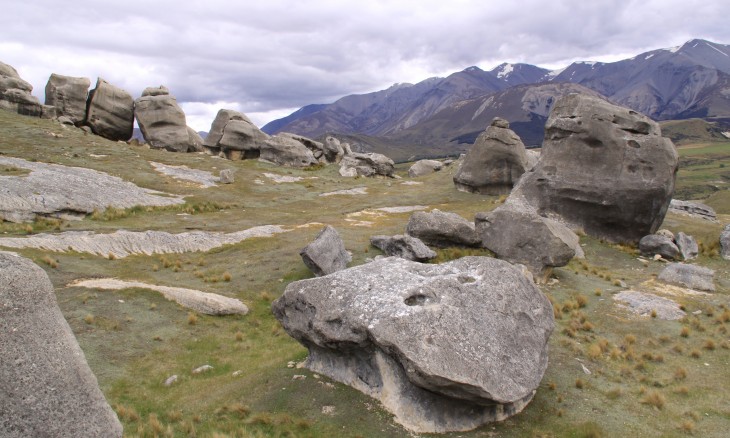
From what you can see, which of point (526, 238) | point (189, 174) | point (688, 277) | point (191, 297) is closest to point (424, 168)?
point (189, 174)

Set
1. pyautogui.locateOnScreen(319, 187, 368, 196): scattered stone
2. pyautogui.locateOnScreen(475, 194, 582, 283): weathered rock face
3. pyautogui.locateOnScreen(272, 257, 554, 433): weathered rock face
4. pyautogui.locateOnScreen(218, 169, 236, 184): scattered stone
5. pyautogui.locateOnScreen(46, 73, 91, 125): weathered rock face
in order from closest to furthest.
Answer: pyautogui.locateOnScreen(272, 257, 554, 433): weathered rock face, pyautogui.locateOnScreen(475, 194, 582, 283): weathered rock face, pyautogui.locateOnScreen(218, 169, 236, 184): scattered stone, pyautogui.locateOnScreen(319, 187, 368, 196): scattered stone, pyautogui.locateOnScreen(46, 73, 91, 125): weathered rock face

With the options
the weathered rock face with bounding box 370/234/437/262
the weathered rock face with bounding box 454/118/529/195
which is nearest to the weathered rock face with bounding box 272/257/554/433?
the weathered rock face with bounding box 370/234/437/262

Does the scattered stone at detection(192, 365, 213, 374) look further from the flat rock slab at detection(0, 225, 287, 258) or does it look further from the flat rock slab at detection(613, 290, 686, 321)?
the flat rock slab at detection(613, 290, 686, 321)

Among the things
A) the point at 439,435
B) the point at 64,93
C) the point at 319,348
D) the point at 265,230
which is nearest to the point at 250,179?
the point at 265,230

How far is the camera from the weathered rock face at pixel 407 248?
109 ft

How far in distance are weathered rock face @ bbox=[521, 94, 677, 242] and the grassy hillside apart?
3.19m

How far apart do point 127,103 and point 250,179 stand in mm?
33618

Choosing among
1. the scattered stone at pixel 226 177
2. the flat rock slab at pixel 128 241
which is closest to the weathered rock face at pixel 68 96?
the scattered stone at pixel 226 177

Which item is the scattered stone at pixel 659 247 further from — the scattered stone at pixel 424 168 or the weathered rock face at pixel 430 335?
the scattered stone at pixel 424 168

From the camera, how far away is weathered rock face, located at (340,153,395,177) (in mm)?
95062

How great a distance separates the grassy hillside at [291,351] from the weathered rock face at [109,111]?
51534mm

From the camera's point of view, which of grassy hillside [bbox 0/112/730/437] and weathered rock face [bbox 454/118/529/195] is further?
weathered rock face [bbox 454/118/529/195]

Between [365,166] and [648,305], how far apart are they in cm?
7361

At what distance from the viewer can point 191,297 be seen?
84.6 feet
